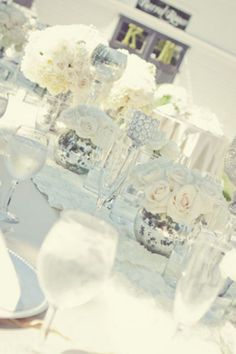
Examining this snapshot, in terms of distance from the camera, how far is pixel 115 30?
13.3 metres

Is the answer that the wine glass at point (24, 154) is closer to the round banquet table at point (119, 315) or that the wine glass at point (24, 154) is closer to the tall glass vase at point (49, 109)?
the round banquet table at point (119, 315)

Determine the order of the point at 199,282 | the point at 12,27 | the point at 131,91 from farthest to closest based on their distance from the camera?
1. the point at 12,27
2. the point at 131,91
3. the point at 199,282

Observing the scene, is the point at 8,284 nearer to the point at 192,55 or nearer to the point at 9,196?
the point at 9,196

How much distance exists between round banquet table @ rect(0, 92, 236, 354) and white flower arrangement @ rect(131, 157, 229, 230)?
5.2 inches

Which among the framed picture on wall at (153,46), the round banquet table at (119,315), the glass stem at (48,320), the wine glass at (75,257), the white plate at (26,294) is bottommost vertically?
the framed picture on wall at (153,46)

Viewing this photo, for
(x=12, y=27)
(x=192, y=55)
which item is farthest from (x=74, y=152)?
(x=192, y=55)

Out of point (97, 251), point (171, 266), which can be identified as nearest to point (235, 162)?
point (171, 266)

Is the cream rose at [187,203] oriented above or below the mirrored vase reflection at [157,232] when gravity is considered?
above

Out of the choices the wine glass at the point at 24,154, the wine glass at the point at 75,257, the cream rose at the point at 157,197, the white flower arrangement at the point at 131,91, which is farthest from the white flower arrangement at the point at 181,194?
the white flower arrangement at the point at 131,91

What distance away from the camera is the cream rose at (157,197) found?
4.72 ft

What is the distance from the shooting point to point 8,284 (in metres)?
0.93

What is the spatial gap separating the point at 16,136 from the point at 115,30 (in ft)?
40.8

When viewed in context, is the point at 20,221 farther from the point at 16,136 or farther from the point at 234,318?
the point at 234,318

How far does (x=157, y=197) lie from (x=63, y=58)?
0.96 meters
